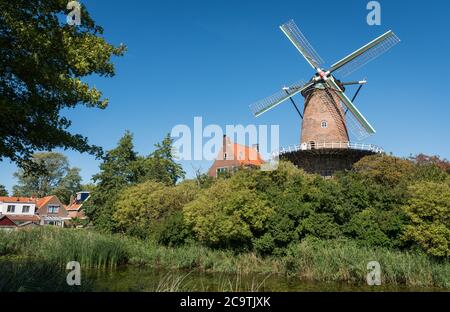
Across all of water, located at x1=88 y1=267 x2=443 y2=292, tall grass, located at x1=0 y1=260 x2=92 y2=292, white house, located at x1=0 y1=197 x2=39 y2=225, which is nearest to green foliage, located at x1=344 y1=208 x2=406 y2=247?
water, located at x1=88 y1=267 x2=443 y2=292

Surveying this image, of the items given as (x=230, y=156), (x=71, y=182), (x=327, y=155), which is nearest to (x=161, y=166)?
(x=230, y=156)

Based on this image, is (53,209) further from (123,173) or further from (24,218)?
(123,173)

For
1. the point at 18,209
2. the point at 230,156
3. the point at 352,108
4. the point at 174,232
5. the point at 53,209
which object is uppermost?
the point at 352,108

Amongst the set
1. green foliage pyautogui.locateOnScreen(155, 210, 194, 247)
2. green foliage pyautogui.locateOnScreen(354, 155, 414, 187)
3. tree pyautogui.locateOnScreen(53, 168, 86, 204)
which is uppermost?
tree pyautogui.locateOnScreen(53, 168, 86, 204)

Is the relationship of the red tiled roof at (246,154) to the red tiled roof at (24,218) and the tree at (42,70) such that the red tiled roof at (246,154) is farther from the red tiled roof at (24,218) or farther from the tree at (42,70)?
the tree at (42,70)

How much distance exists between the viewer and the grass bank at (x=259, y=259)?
15.5 meters

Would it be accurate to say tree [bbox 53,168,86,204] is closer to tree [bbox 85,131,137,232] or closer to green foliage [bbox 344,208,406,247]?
tree [bbox 85,131,137,232]

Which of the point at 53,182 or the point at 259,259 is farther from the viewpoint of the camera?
the point at 53,182

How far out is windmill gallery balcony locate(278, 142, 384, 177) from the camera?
34.1m

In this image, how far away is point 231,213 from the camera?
19.8 meters

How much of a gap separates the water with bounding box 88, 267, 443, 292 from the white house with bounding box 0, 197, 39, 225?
4359 cm

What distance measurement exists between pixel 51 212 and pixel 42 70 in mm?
58566

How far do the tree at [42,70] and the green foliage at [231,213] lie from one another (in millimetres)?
11111
